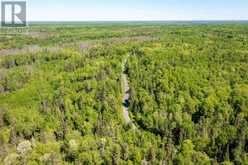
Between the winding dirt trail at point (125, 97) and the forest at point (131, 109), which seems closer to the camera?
the forest at point (131, 109)

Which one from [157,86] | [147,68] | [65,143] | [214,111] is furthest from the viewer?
[147,68]

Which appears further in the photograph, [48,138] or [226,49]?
[226,49]

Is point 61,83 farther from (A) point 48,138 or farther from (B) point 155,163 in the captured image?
(B) point 155,163

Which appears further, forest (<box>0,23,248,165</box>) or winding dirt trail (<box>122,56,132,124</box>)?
winding dirt trail (<box>122,56,132,124</box>)

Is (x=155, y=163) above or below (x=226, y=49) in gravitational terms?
below

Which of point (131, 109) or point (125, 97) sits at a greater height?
point (125, 97)

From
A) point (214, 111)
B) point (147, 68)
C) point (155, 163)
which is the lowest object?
point (155, 163)

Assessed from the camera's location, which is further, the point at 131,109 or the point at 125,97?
the point at 125,97

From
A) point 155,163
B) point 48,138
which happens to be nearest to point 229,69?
point 155,163
